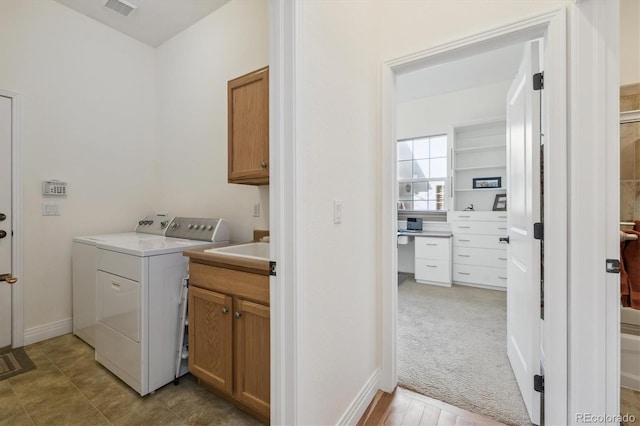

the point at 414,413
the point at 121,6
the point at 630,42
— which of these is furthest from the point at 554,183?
the point at 121,6

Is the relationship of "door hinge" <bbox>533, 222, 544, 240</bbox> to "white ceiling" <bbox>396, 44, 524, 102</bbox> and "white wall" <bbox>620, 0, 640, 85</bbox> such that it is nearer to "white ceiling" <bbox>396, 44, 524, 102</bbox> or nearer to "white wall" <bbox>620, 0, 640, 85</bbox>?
"white wall" <bbox>620, 0, 640, 85</bbox>

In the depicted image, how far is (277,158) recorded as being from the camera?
1.12 meters

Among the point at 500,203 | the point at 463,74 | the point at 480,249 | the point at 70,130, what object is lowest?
the point at 480,249

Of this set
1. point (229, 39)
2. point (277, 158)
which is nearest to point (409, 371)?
point (277, 158)

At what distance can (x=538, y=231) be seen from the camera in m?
1.41

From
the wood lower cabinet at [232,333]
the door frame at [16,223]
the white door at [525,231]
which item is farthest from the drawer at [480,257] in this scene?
the door frame at [16,223]

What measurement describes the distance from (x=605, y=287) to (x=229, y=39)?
313 cm

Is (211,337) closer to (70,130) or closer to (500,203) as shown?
(70,130)

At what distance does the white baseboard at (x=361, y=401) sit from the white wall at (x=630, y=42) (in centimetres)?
240

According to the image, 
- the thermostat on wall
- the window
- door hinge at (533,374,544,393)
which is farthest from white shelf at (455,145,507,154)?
the thermostat on wall

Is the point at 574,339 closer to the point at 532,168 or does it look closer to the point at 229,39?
the point at 532,168

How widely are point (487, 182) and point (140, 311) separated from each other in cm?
447

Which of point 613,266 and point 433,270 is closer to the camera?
point 613,266
